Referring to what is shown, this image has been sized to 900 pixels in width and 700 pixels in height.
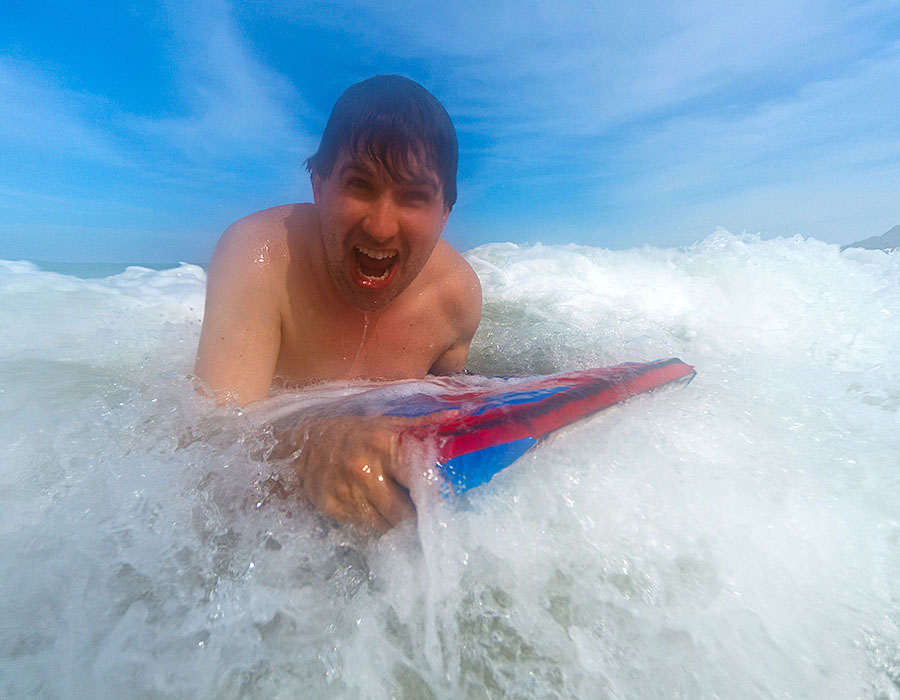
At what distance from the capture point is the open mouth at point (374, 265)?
1.94m

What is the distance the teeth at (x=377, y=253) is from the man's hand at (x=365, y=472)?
2.74ft

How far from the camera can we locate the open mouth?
6.37 ft

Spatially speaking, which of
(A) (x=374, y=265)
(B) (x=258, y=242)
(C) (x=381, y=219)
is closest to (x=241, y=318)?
(B) (x=258, y=242)

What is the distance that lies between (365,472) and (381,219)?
3.30 feet

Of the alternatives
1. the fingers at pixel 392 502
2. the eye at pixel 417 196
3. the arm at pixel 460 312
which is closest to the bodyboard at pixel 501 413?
the fingers at pixel 392 502

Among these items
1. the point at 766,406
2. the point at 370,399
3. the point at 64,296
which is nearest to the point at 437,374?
the point at 370,399

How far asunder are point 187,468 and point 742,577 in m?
1.51

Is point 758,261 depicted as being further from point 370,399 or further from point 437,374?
point 370,399

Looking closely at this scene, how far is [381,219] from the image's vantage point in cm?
182

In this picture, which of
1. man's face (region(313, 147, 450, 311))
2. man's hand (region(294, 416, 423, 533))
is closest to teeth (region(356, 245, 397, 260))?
man's face (region(313, 147, 450, 311))

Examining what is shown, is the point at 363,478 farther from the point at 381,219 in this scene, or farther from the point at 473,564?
the point at 381,219

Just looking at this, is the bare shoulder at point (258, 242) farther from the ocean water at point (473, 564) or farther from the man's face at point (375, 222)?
the ocean water at point (473, 564)

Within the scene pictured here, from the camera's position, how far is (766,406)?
6.72 feet

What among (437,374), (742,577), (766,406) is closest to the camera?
(742,577)
